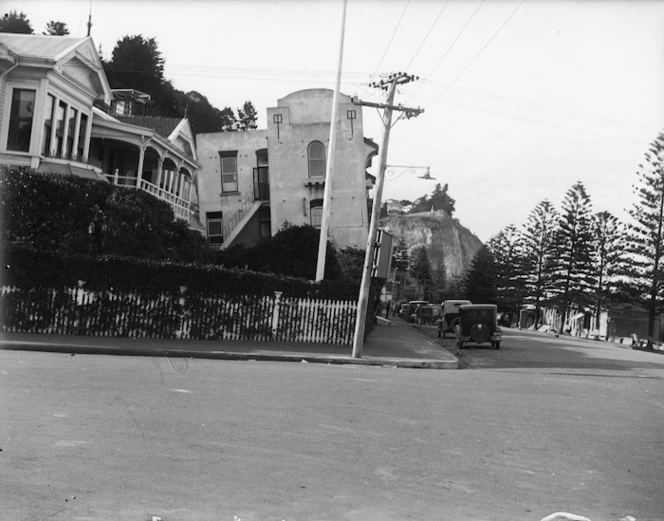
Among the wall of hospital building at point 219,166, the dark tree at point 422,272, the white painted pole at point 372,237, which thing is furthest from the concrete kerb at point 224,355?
the dark tree at point 422,272

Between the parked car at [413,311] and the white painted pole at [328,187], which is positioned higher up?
the white painted pole at [328,187]

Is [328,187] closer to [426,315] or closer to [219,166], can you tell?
[219,166]

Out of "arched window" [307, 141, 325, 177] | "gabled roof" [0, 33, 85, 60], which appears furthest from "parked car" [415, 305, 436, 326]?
"gabled roof" [0, 33, 85, 60]

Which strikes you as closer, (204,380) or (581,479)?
(581,479)

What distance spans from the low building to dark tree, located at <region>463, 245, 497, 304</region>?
1957 inches

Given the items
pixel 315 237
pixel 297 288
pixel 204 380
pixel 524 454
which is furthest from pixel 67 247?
pixel 524 454

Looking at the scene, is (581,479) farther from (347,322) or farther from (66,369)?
(347,322)

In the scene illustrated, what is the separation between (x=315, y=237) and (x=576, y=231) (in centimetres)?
4531

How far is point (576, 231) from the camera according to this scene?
6975 cm

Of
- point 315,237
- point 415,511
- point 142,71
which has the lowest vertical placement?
point 415,511

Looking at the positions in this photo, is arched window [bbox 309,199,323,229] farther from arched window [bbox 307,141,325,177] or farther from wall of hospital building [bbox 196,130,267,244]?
A: wall of hospital building [bbox 196,130,267,244]

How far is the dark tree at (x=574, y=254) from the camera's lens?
69.3 meters

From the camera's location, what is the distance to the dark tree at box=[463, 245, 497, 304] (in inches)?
3435

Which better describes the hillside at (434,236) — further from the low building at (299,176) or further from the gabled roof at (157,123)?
the gabled roof at (157,123)
